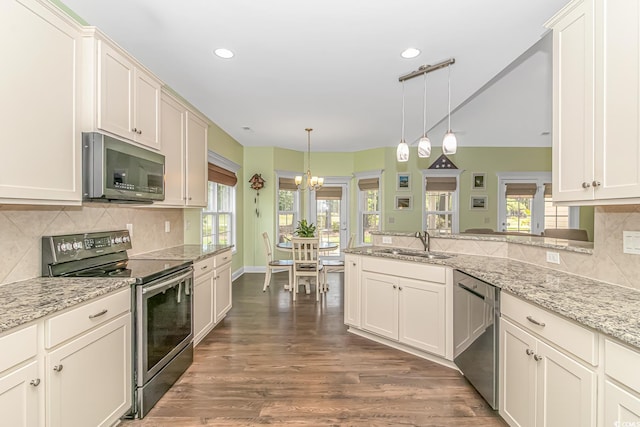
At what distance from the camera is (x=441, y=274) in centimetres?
256

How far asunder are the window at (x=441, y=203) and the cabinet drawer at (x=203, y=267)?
487 centimetres

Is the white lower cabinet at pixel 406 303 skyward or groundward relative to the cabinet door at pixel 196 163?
groundward

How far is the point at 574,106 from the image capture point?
1695 millimetres

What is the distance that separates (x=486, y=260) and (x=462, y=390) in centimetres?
105

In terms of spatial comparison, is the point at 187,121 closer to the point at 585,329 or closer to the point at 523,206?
the point at 585,329

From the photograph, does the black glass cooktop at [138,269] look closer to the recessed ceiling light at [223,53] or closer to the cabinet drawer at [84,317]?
the cabinet drawer at [84,317]

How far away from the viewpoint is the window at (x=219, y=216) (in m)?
4.76

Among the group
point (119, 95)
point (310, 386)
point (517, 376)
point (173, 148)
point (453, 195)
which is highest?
point (119, 95)

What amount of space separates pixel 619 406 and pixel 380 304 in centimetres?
197

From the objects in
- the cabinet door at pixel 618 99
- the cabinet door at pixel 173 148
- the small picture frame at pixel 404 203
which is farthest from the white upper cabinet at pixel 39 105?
the small picture frame at pixel 404 203

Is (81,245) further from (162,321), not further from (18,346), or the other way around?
(18,346)

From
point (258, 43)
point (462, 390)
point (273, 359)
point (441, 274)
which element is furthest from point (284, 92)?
point (462, 390)

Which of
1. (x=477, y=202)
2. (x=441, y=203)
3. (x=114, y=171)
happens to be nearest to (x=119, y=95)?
(x=114, y=171)

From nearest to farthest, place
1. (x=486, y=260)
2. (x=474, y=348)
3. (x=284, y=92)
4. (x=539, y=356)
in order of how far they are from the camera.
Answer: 1. (x=539, y=356)
2. (x=474, y=348)
3. (x=486, y=260)
4. (x=284, y=92)
